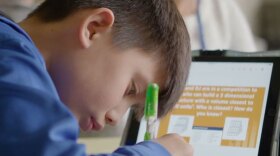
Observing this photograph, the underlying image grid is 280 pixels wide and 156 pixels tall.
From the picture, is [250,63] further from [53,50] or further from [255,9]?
[255,9]

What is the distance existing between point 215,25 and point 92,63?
96cm

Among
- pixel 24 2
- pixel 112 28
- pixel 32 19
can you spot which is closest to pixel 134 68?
pixel 112 28

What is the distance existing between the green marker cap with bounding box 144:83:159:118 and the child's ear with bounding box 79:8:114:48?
3.5 inches

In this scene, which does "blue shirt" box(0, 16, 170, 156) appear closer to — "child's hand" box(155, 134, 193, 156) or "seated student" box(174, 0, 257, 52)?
"child's hand" box(155, 134, 193, 156)

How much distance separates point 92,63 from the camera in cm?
65

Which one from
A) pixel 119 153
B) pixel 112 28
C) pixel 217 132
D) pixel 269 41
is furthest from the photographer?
pixel 269 41

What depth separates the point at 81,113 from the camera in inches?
26.6

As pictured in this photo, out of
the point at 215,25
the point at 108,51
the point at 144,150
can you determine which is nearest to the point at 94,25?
the point at 108,51

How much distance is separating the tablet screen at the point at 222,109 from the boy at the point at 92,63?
0.08 m

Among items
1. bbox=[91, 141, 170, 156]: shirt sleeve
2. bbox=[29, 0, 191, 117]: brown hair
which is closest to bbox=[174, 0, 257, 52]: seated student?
bbox=[29, 0, 191, 117]: brown hair

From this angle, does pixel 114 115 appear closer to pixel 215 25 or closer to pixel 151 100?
pixel 151 100

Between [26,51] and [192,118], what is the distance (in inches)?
13.5

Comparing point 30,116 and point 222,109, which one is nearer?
point 30,116

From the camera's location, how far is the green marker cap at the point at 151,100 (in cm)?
67
